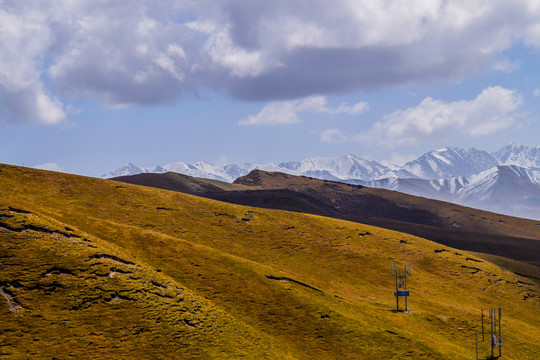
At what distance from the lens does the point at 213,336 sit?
2235 inches

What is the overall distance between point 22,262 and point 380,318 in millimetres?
53442

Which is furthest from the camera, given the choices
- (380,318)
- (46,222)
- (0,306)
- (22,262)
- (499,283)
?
(499,283)

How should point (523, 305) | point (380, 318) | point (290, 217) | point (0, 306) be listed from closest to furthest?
point (0, 306) → point (380, 318) → point (523, 305) → point (290, 217)

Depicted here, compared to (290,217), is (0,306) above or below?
below

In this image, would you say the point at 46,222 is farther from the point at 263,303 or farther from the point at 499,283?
the point at 499,283

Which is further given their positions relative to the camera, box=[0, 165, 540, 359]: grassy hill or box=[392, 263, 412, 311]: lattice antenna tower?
box=[392, 263, 412, 311]: lattice antenna tower

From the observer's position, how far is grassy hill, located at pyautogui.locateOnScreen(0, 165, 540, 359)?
172ft

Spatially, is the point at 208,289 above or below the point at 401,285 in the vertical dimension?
above

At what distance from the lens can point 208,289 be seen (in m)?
72.1

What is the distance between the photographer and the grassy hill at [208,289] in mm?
52500

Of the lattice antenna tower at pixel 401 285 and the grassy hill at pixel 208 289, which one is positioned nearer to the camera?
the grassy hill at pixel 208 289

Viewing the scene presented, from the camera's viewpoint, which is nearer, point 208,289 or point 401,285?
point 208,289

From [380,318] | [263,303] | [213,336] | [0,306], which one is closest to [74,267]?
[0,306]

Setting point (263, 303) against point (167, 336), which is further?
point (263, 303)
